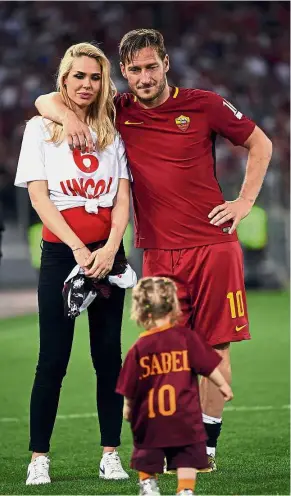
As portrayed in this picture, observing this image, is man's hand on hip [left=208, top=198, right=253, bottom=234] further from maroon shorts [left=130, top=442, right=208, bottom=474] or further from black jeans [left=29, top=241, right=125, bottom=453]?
maroon shorts [left=130, top=442, right=208, bottom=474]

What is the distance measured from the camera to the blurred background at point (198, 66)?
17.7m

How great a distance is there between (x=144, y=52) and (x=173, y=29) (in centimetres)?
1773

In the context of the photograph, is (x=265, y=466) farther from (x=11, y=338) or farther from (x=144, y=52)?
(x=11, y=338)

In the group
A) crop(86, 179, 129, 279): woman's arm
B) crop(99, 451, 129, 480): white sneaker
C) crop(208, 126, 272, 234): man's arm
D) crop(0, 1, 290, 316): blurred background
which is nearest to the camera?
crop(86, 179, 129, 279): woman's arm

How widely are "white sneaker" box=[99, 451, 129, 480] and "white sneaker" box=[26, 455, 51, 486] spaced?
0.96 feet

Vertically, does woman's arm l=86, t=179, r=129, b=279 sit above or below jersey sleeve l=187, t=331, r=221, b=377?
above

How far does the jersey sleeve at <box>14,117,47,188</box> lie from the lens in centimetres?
517

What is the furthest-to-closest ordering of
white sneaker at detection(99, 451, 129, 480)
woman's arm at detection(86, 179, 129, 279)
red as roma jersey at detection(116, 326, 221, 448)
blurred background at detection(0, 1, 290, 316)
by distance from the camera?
blurred background at detection(0, 1, 290, 316) → white sneaker at detection(99, 451, 129, 480) → woman's arm at detection(86, 179, 129, 279) → red as roma jersey at detection(116, 326, 221, 448)

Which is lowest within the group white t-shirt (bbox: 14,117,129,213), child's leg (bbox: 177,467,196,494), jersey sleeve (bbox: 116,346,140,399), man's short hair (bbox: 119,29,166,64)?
child's leg (bbox: 177,467,196,494)

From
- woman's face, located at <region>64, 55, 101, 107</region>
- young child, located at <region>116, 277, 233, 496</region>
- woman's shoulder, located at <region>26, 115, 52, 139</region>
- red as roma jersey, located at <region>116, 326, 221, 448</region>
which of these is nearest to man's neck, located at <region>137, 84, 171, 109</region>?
woman's face, located at <region>64, 55, 101, 107</region>

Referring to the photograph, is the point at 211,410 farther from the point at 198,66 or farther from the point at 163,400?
the point at 198,66

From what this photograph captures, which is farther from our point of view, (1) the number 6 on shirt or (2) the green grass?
(2) the green grass

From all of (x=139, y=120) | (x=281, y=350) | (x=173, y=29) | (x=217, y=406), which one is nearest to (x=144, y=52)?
(x=139, y=120)

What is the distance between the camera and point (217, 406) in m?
5.59
